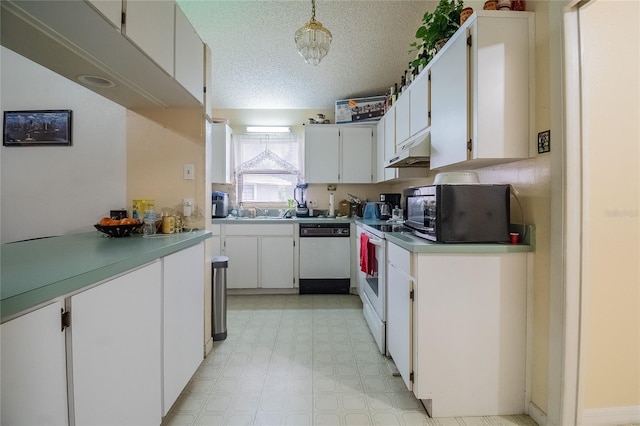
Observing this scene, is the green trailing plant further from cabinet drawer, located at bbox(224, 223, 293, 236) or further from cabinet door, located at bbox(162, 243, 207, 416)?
cabinet drawer, located at bbox(224, 223, 293, 236)

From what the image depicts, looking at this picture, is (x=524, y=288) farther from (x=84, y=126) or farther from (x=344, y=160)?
(x=84, y=126)

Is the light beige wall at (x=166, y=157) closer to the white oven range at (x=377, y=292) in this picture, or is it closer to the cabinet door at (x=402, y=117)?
the white oven range at (x=377, y=292)

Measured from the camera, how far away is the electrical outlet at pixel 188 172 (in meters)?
1.85

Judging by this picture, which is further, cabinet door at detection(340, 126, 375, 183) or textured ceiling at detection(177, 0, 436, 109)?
cabinet door at detection(340, 126, 375, 183)

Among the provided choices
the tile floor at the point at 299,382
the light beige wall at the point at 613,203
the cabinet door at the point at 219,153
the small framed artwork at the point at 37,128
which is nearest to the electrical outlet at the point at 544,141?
the light beige wall at the point at 613,203

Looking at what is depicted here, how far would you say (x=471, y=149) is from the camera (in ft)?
4.61

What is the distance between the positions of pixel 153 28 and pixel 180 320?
1411mm

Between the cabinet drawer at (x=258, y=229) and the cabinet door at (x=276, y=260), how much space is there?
0.07 m

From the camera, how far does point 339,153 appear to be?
11.6 ft

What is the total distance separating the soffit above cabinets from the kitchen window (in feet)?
7.52

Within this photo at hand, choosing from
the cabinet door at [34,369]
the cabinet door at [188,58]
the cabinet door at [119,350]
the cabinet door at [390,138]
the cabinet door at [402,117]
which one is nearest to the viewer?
the cabinet door at [34,369]

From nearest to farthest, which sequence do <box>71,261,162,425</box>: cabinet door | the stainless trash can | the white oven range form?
1. <box>71,261,162,425</box>: cabinet door
2. the white oven range
3. the stainless trash can

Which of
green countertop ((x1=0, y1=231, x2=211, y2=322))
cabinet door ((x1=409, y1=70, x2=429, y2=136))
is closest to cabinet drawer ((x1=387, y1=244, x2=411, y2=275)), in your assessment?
cabinet door ((x1=409, y1=70, x2=429, y2=136))

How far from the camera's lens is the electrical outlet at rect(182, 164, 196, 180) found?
6.07ft
